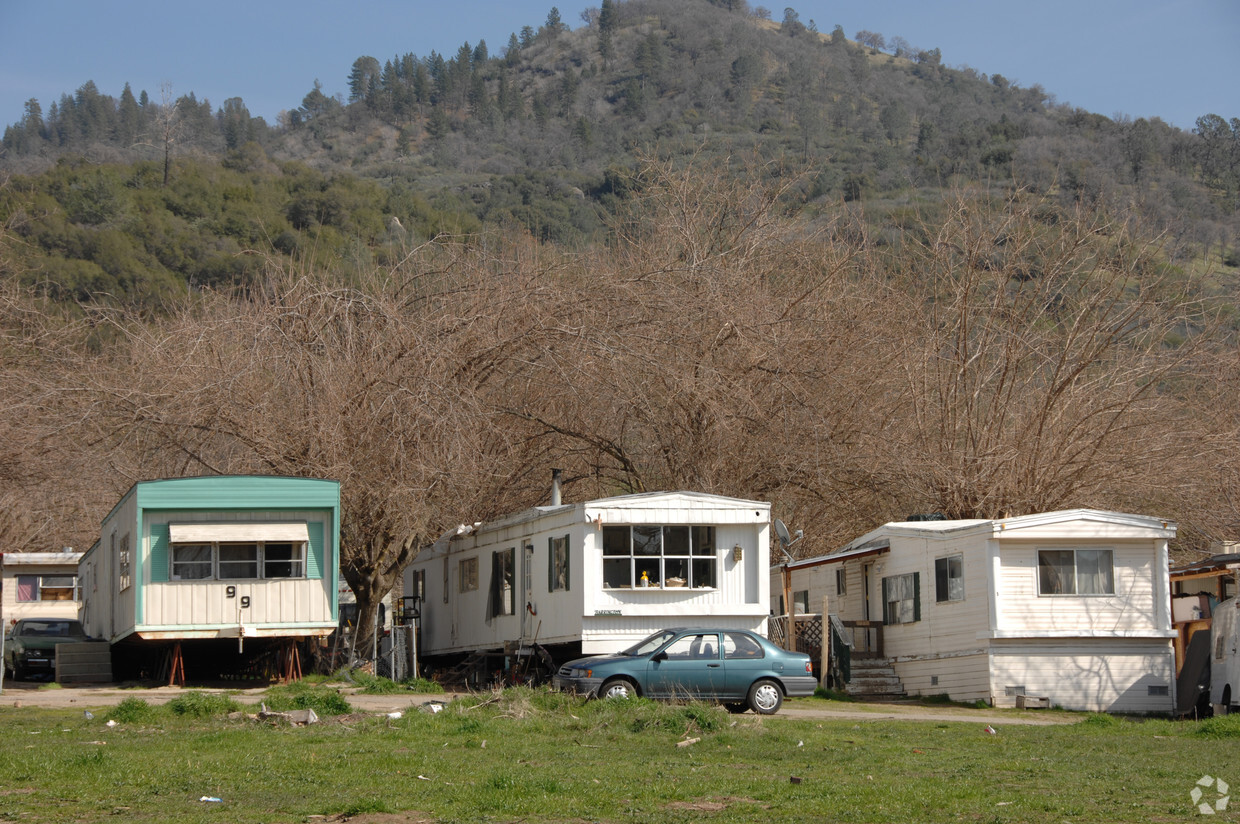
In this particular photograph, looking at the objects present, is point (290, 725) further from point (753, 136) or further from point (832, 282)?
point (753, 136)

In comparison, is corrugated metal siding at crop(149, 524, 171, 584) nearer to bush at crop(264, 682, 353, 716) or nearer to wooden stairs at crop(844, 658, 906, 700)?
bush at crop(264, 682, 353, 716)

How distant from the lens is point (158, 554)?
68.1ft

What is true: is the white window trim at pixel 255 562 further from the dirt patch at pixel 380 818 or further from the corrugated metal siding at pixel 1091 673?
the dirt patch at pixel 380 818

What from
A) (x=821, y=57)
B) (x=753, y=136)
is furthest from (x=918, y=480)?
(x=821, y=57)

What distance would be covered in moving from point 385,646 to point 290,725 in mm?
9131

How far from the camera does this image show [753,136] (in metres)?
131

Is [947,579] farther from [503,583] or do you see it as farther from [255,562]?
[255,562]

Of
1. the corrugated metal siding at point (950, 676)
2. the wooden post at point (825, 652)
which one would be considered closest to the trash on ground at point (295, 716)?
the wooden post at point (825, 652)

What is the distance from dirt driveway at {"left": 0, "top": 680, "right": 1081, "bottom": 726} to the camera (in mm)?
18188

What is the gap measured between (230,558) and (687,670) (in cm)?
806

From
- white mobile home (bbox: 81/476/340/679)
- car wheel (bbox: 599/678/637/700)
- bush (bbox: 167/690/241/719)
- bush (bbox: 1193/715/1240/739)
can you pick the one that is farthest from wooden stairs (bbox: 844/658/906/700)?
bush (bbox: 167/690/241/719)

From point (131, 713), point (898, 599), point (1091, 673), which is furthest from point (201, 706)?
point (1091, 673)

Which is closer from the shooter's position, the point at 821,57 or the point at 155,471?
the point at 155,471

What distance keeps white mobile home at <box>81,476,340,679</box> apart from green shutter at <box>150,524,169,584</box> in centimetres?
2
